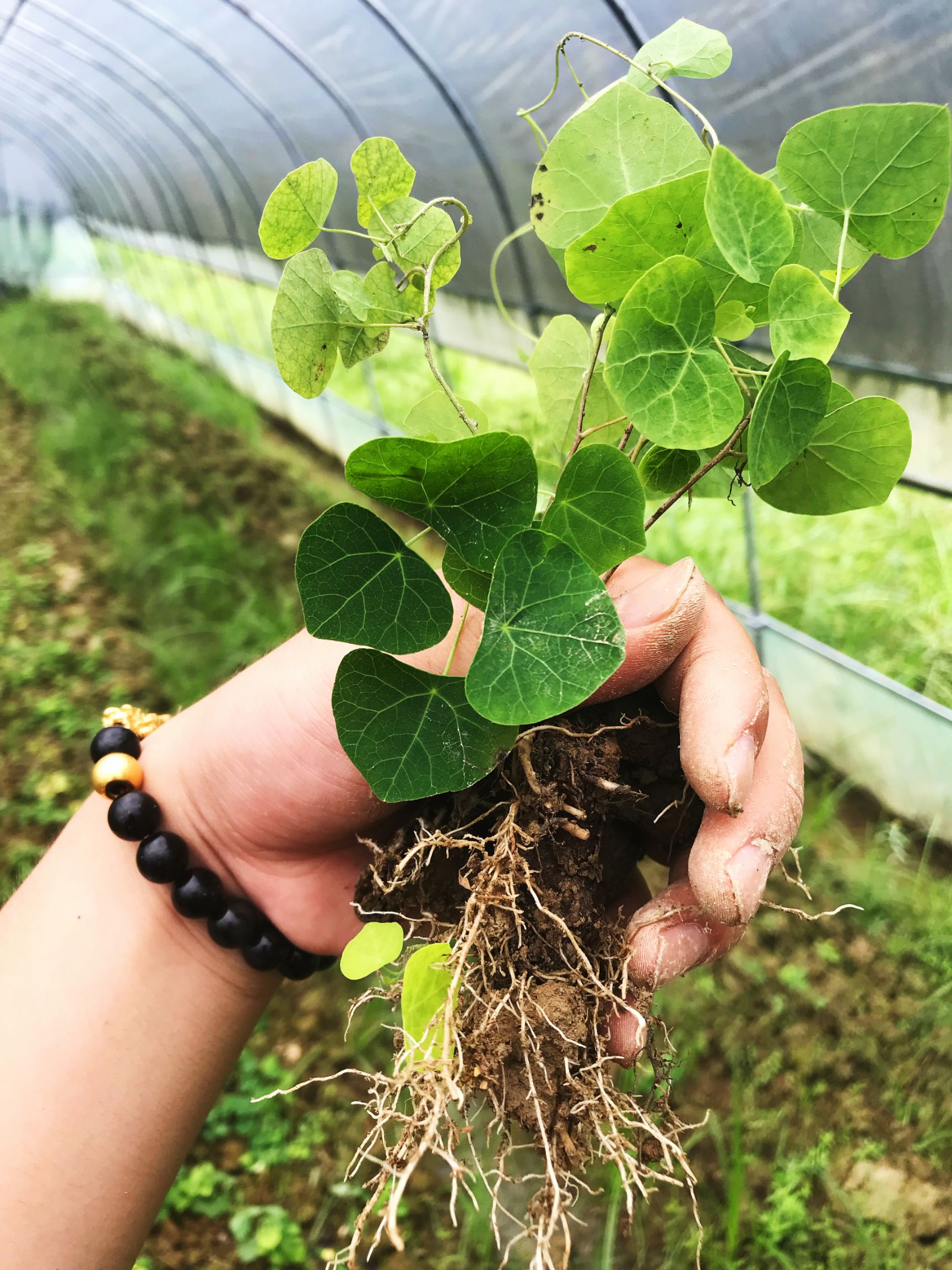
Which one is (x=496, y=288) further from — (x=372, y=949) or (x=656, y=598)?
(x=372, y=949)

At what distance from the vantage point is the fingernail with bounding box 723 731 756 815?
0.73 meters

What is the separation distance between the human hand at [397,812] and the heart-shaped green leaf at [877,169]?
1.07 ft

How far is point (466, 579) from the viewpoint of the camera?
69cm

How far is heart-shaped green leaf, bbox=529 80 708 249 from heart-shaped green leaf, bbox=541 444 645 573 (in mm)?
194

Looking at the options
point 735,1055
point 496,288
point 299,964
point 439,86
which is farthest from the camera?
point 439,86

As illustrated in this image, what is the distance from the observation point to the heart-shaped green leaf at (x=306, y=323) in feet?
2.14

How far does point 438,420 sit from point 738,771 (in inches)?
17.1

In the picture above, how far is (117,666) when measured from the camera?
10.8 feet

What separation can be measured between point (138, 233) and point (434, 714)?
936 centimetres

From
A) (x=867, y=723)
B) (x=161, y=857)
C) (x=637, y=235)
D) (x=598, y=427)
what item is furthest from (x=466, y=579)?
(x=867, y=723)

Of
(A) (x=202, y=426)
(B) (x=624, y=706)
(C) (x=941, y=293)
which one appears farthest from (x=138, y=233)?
(B) (x=624, y=706)

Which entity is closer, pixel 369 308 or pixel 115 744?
pixel 369 308

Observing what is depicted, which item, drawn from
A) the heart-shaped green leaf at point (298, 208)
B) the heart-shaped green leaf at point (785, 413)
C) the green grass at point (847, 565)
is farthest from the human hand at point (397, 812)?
the green grass at point (847, 565)

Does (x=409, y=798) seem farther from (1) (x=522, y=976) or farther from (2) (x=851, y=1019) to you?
(2) (x=851, y=1019)
